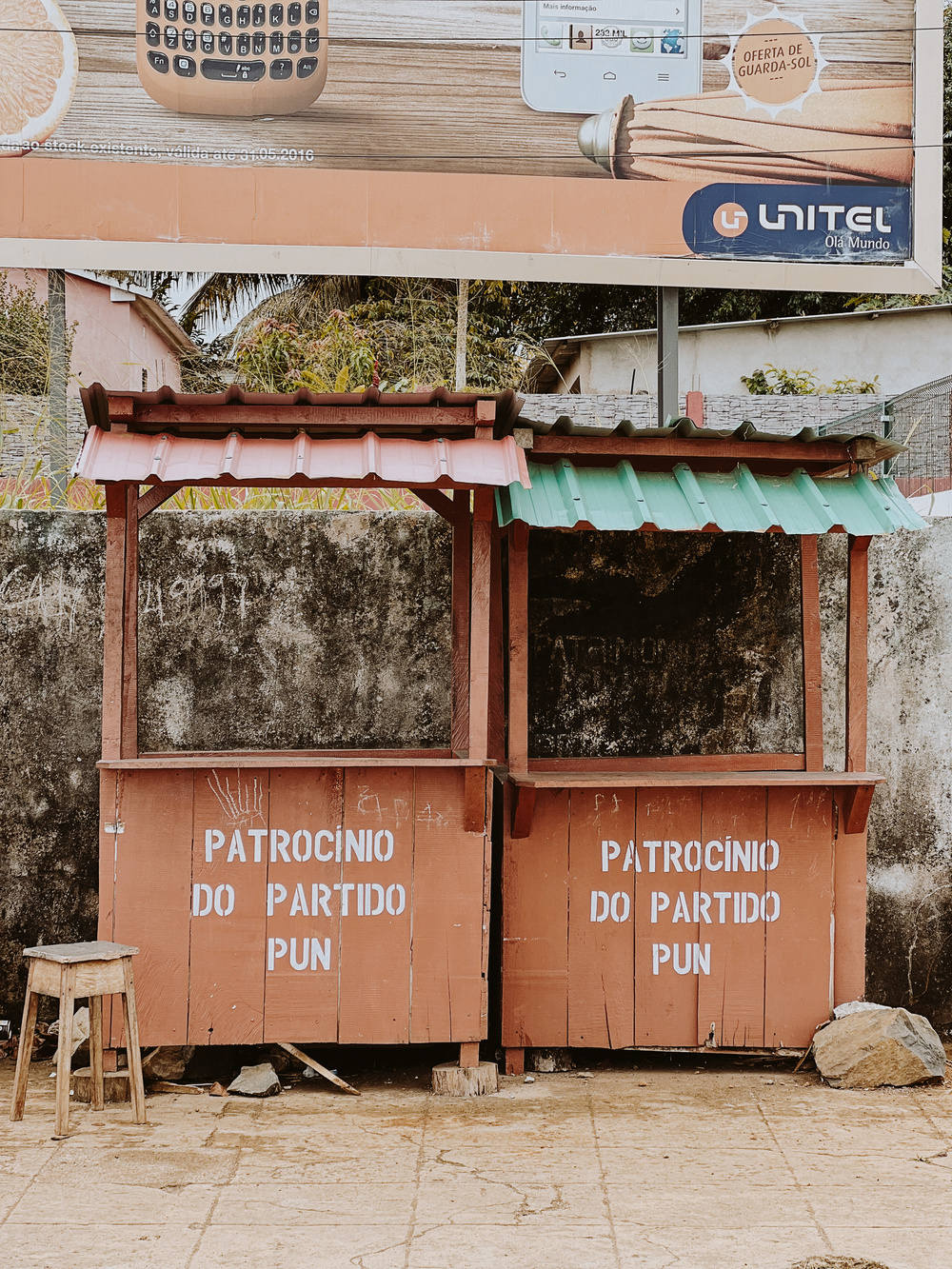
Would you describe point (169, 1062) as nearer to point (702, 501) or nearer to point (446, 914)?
point (446, 914)

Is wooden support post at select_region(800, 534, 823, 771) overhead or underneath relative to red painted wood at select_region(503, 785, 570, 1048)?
overhead

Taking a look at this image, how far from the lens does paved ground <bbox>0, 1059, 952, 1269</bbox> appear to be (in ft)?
11.1

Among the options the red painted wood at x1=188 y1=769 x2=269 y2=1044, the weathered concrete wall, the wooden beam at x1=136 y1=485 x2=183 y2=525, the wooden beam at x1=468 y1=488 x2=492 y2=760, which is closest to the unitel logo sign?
the weathered concrete wall

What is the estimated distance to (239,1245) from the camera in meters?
3.38

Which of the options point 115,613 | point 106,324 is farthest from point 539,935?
point 106,324

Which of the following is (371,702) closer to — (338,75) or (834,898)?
A: (834,898)

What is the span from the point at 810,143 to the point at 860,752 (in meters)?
4.00

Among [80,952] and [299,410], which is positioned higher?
[299,410]

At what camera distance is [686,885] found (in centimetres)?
507

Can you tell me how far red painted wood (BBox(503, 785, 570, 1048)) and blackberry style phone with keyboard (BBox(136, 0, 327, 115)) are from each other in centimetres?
462

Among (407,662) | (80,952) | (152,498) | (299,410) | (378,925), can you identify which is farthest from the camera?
(407,662)

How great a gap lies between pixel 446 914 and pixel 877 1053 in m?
1.89

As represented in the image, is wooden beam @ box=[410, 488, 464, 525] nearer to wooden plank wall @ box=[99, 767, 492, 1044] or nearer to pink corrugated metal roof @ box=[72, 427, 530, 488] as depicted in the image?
pink corrugated metal roof @ box=[72, 427, 530, 488]

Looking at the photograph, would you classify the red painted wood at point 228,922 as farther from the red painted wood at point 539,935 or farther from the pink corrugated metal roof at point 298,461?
the pink corrugated metal roof at point 298,461
